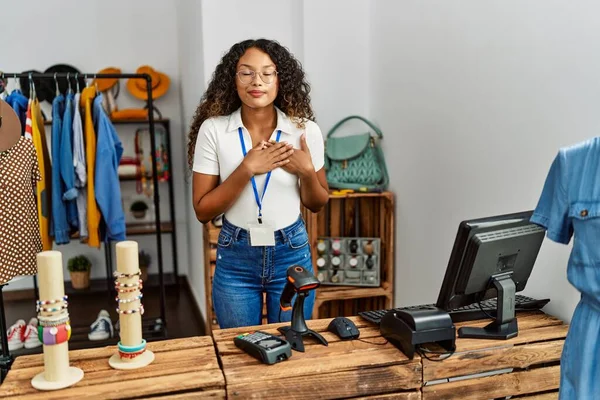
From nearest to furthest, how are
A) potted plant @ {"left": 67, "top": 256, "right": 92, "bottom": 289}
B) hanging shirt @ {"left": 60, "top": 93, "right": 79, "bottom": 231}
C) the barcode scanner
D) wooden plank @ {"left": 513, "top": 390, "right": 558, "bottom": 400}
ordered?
the barcode scanner, wooden plank @ {"left": 513, "top": 390, "right": 558, "bottom": 400}, hanging shirt @ {"left": 60, "top": 93, "right": 79, "bottom": 231}, potted plant @ {"left": 67, "top": 256, "right": 92, "bottom": 289}

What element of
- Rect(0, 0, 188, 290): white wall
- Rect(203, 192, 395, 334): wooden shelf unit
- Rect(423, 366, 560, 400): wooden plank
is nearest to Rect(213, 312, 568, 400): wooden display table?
Rect(423, 366, 560, 400): wooden plank

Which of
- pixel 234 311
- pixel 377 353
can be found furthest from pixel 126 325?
pixel 377 353

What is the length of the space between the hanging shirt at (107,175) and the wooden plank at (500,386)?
2.26 m

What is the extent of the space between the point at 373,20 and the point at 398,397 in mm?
2305

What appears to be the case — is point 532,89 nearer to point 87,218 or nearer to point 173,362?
point 173,362

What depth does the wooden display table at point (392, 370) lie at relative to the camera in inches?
56.2

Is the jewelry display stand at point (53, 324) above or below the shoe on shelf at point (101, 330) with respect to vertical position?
above

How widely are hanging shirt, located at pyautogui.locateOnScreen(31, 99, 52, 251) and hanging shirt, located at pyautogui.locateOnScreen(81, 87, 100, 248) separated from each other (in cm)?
23

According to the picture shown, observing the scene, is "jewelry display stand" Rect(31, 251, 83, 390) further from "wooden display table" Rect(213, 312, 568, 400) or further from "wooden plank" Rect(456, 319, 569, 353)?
"wooden plank" Rect(456, 319, 569, 353)

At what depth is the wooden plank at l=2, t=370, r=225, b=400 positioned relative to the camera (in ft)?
4.33

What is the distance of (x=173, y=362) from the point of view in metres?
1.49

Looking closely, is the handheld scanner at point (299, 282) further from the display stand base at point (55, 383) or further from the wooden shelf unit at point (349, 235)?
the wooden shelf unit at point (349, 235)

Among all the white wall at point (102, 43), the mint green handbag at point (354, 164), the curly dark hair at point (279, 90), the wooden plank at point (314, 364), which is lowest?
the wooden plank at point (314, 364)

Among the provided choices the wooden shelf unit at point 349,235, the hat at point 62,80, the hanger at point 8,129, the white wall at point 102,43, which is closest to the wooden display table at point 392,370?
the hanger at point 8,129
